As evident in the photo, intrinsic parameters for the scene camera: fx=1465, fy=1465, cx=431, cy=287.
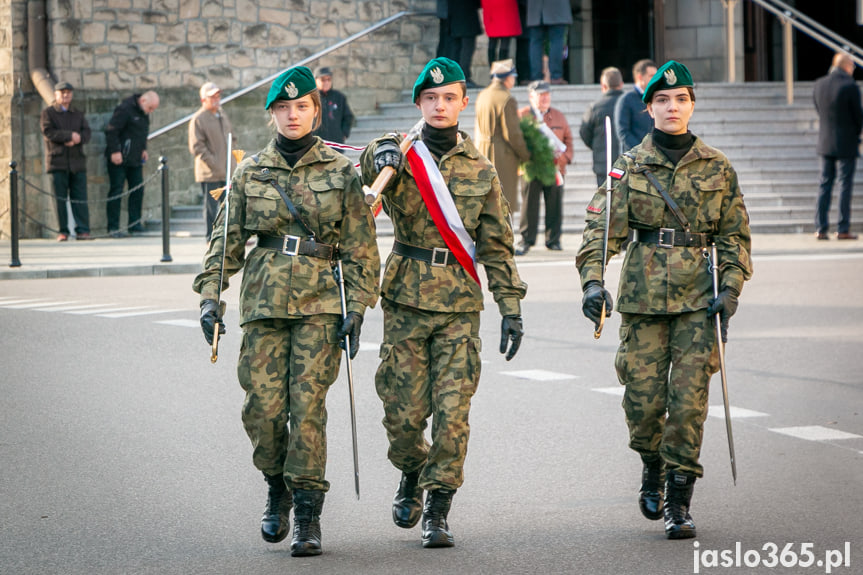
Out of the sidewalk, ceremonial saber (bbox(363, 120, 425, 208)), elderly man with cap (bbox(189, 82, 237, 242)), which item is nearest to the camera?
ceremonial saber (bbox(363, 120, 425, 208))

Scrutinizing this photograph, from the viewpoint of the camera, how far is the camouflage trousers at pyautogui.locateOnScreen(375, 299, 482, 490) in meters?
5.66

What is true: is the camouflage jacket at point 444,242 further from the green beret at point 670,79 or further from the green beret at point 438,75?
the green beret at point 670,79

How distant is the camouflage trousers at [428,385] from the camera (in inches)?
223

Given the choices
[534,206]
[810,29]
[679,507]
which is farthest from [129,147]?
[679,507]

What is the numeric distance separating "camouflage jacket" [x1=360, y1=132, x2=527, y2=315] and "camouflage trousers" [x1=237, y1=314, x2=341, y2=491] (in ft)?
1.17

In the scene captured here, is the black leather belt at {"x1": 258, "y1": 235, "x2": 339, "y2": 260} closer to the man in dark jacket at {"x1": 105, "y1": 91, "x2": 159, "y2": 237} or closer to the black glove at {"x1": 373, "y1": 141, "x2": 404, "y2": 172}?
the black glove at {"x1": 373, "y1": 141, "x2": 404, "y2": 172}

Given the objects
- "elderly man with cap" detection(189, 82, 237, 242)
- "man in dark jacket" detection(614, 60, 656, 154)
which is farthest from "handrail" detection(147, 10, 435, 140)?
"man in dark jacket" detection(614, 60, 656, 154)

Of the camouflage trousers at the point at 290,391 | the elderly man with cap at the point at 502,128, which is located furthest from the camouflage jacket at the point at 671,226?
the elderly man with cap at the point at 502,128

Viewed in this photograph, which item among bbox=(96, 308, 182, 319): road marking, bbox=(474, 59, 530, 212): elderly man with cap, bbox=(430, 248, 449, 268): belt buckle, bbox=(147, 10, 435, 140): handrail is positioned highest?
bbox=(147, 10, 435, 140): handrail

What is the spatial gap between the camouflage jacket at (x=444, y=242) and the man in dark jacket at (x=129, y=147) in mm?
15230

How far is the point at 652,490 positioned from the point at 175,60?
58.3ft

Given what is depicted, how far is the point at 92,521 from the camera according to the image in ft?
20.0

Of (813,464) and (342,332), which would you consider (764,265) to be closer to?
(813,464)

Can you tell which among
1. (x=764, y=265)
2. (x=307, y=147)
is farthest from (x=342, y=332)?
(x=764, y=265)
